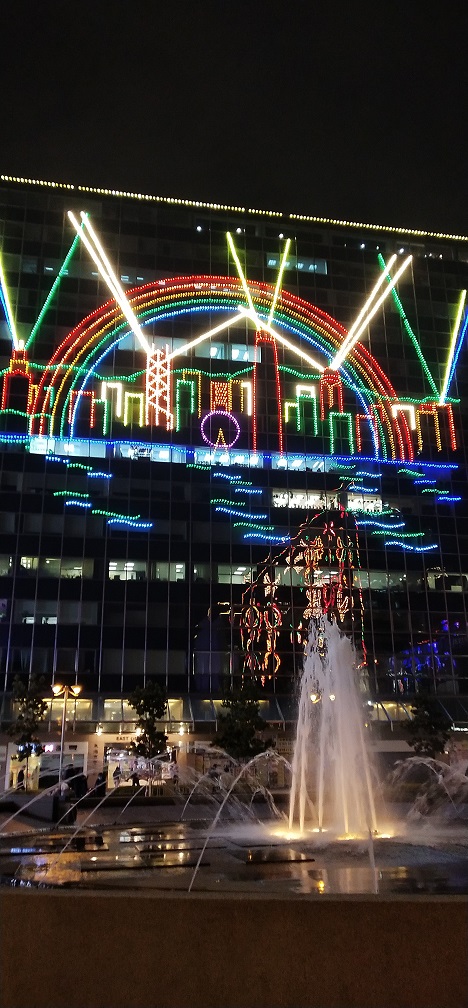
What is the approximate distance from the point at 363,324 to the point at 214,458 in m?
17.2

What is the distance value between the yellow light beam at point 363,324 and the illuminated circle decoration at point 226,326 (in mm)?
314

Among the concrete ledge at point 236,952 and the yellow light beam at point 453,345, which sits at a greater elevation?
the yellow light beam at point 453,345

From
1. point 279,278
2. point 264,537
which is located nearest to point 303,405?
point 264,537

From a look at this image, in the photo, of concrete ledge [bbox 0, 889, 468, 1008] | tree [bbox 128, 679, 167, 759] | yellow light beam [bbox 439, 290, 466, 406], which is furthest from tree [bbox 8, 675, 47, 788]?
yellow light beam [bbox 439, 290, 466, 406]

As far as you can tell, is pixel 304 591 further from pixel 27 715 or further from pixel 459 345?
pixel 459 345

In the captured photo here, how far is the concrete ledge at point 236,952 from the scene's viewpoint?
20.3ft

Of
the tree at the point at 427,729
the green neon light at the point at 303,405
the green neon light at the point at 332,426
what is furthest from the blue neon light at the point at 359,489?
the tree at the point at 427,729

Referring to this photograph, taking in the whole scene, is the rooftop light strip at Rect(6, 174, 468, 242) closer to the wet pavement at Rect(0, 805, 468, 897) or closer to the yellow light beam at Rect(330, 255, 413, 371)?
the yellow light beam at Rect(330, 255, 413, 371)

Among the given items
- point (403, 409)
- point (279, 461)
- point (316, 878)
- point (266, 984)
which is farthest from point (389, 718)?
point (266, 984)

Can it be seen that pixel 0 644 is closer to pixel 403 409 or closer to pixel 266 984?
pixel 403 409

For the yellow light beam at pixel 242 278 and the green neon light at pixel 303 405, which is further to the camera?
the yellow light beam at pixel 242 278

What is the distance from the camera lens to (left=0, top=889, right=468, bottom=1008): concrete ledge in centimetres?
618

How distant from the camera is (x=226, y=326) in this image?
185ft

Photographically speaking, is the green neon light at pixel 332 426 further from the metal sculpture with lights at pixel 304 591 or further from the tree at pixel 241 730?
the tree at pixel 241 730
